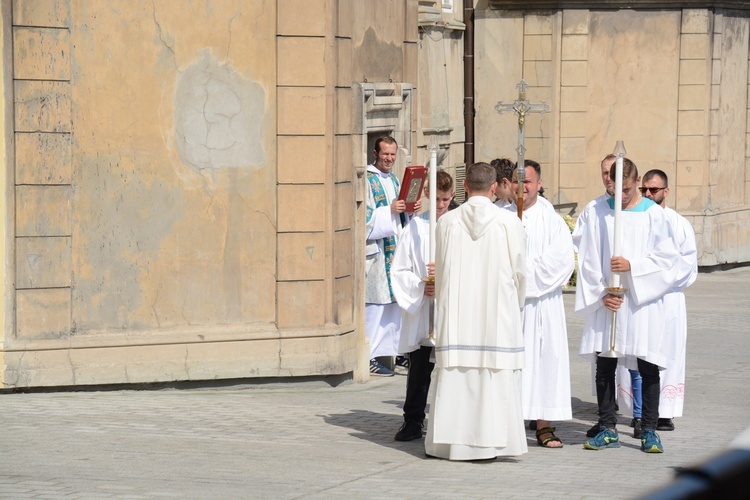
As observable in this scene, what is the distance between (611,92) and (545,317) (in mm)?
11697

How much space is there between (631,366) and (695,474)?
6.59m

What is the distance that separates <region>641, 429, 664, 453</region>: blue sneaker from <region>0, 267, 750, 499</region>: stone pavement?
7 cm

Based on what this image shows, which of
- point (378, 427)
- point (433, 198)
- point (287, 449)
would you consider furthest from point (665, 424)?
point (287, 449)

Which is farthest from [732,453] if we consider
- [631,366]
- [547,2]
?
[547,2]

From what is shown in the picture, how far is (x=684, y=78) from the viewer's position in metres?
18.4

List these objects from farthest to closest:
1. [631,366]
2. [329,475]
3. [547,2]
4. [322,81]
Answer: [547,2]
[322,81]
[631,366]
[329,475]

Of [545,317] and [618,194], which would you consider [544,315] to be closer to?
[545,317]

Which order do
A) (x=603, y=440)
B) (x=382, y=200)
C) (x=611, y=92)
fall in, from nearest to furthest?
1. (x=603, y=440)
2. (x=382, y=200)
3. (x=611, y=92)

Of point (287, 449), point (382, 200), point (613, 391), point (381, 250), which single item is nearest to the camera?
point (287, 449)

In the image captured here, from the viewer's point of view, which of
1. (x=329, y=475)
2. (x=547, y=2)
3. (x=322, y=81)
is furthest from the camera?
(x=547, y=2)

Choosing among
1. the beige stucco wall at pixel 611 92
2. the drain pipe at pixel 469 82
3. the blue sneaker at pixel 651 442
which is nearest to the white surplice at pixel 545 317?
the blue sneaker at pixel 651 442

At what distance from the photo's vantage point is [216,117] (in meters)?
8.83

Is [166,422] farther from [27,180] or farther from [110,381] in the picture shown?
[27,180]

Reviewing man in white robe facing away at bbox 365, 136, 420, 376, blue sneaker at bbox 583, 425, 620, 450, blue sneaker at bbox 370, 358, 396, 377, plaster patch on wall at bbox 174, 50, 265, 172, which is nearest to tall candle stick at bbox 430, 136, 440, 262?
blue sneaker at bbox 583, 425, 620, 450
